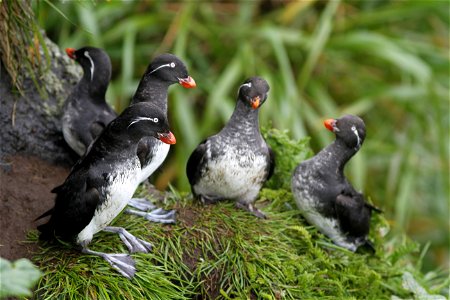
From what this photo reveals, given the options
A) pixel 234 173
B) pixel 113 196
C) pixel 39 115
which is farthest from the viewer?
pixel 39 115

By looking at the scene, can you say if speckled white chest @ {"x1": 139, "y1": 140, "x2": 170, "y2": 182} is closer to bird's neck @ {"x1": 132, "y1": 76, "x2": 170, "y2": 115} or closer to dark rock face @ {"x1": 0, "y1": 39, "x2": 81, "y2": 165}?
bird's neck @ {"x1": 132, "y1": 76, "x2": 170, "y2": 115}

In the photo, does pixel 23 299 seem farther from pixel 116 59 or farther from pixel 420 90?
pixel 420 90

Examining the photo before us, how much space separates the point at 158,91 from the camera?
489 centimetres

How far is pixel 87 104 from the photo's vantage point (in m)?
5.23

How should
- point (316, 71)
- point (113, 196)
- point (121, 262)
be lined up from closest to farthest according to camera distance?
point (113, 196) → point (121, 262) → point (316, 71)

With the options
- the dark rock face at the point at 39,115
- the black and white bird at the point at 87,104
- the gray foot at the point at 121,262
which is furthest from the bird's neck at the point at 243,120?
the dark rock face at the point at 39,115

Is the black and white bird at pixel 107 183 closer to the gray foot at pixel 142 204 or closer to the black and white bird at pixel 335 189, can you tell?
the gray foot at pixel 142 204

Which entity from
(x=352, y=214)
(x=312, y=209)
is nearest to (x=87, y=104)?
(x=312, y=209)

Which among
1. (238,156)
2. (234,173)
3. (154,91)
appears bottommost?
(234,173)

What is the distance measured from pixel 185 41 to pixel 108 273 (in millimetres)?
4419

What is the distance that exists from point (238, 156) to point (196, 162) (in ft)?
1.00

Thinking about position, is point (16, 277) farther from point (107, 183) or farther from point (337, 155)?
point (337, 155)

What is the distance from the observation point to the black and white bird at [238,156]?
15.8 feet

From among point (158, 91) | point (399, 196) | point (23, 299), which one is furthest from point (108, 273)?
point (399, 196)
